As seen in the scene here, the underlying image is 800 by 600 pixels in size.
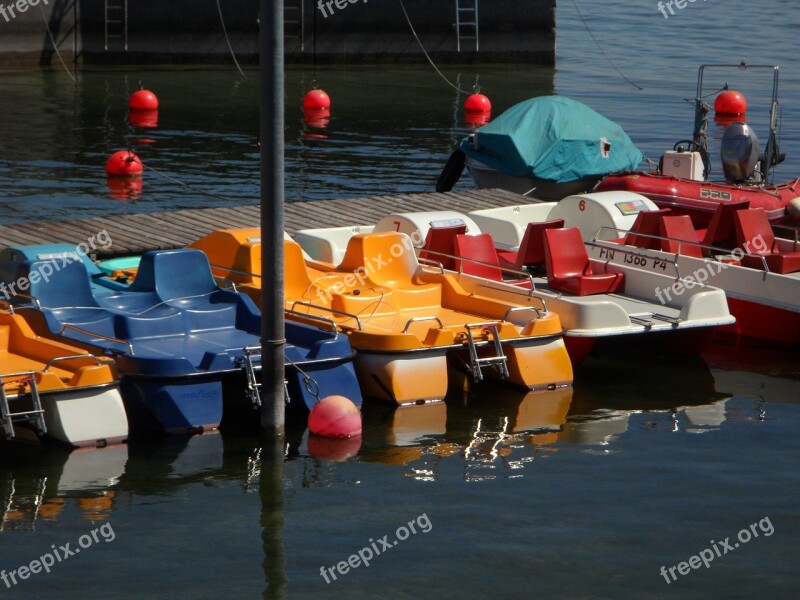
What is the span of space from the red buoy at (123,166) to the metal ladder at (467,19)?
18.3 m

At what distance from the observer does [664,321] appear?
15.1 metres

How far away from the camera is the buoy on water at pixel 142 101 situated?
35.3 meters

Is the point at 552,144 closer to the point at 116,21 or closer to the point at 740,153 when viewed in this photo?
the point at 740,153

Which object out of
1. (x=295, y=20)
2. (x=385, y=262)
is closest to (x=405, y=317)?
(x=385, y=262)

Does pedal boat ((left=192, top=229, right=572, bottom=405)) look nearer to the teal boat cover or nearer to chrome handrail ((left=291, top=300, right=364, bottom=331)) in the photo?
chrome handrail ((left=291, top=300, right=364, bottom=331))

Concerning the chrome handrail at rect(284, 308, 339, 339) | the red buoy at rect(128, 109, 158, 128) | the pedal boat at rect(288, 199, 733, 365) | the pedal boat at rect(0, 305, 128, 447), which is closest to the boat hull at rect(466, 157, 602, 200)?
the pedal boat at rect(288, 199, 733, 365)

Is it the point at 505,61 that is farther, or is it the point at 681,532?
the point at 505,61

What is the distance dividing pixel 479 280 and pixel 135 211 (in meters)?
11.5

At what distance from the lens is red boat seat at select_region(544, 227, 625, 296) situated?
16.3m

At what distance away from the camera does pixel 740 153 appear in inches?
857

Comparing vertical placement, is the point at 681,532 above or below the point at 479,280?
below

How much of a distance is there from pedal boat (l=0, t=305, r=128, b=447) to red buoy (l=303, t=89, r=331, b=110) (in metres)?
25.5

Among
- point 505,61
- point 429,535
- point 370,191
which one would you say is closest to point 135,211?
point 370,191

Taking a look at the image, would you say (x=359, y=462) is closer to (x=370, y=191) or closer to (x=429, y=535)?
(x=429, y=535)
